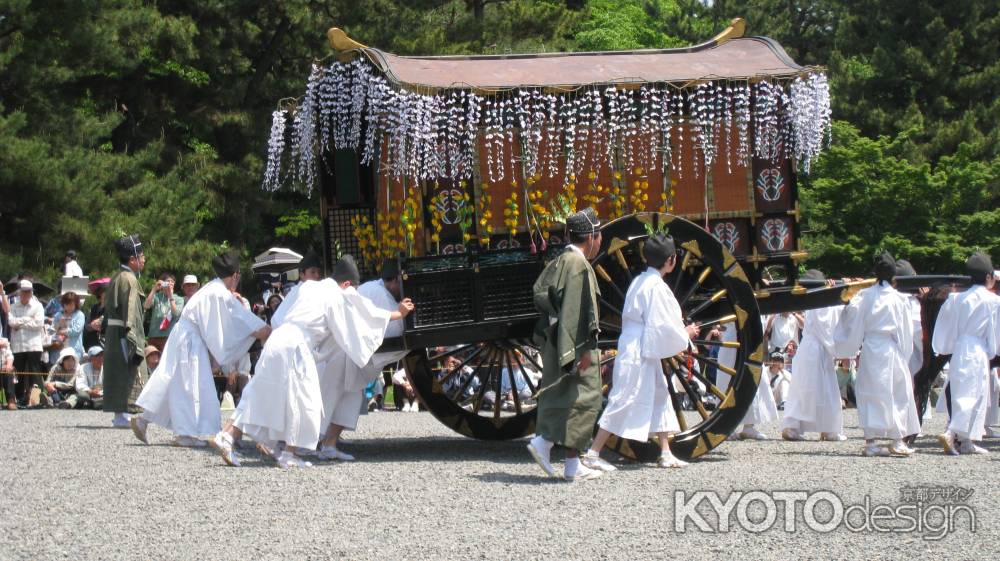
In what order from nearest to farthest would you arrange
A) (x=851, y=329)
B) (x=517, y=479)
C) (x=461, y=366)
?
(x=517, y=479), (x=851, y=329), (x=461, y=366)

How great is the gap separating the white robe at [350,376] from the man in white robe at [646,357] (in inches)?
74.5

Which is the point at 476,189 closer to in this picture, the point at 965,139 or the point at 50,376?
the point at 50,376

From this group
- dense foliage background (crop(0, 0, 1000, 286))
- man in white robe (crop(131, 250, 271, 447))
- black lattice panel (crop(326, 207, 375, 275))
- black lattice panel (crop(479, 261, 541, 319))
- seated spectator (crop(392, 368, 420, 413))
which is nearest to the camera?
black lattice panel (crop(479, 261, 541, 319))

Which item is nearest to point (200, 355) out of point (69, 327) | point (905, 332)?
point (905, 332)

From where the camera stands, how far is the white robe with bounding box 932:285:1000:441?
10.3 metres

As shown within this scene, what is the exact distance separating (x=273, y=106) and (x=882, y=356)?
57.7ft

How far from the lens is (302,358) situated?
30.6 ft

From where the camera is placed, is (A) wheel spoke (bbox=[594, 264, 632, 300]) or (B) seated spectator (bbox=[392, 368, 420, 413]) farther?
(B) seated spectator (bbox=[392, 368, 420, 413])

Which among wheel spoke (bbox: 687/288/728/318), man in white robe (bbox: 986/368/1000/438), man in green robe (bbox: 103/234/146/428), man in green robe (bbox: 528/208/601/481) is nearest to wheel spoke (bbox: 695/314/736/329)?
wheel spoke (bbox: 687/288/728/318)

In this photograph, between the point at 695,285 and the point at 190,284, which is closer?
the point at 695,285

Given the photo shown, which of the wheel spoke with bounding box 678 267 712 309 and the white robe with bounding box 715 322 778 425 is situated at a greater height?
the wheel spoke with bounding box 678 267 712 309

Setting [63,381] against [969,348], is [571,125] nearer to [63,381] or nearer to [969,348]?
[969,348]

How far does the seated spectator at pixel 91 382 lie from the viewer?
15062mm

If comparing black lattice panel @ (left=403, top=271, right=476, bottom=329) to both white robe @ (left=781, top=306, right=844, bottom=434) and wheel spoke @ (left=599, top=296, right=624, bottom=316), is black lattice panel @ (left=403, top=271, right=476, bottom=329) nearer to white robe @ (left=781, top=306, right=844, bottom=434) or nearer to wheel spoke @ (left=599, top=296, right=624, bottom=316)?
wheel spoke @ (left=599, top=296, right=624, bottom=316)
